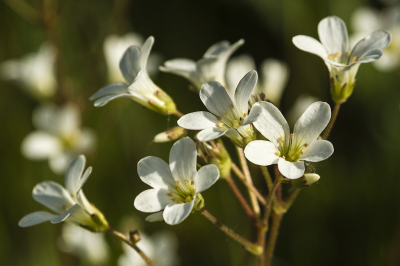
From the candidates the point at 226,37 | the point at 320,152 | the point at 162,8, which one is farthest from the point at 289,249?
the point at 162,8

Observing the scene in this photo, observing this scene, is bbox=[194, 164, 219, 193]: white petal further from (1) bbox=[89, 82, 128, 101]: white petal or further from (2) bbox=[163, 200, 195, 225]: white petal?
(1) bbox=[89, 82, 128, 101]: white petal

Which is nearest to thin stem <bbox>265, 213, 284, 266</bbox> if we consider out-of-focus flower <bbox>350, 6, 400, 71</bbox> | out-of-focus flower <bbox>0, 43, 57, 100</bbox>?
out-of-focus flower <bbox>350, 6, 400, 71</bbox>

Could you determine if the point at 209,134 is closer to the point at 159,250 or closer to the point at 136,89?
the point at 136,89

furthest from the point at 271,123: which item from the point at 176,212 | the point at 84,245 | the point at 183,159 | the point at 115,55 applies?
the point at 115,55

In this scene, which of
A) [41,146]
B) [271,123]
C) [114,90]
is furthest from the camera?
[41,146]

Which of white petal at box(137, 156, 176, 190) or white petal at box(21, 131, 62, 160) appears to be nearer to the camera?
white petal at box(137, 156, 176, 190)

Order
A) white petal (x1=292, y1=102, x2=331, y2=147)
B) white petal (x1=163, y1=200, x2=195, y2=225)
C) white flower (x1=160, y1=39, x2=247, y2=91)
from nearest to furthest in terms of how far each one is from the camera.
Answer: white petal (x1=163, y1=200, x2=195, y2=225) → white petal (x1=292, y1=102, x2=331, y2=147) → white flower (x1=160, y1=39, x2=247, y2=91)
